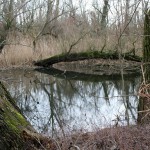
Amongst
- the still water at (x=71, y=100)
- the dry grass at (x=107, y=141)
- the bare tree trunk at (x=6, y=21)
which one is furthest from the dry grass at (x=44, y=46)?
the dry grass at (x=107, y=141)

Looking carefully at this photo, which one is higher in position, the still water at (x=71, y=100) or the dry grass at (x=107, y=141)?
the dry grass at (x=107, y=141)

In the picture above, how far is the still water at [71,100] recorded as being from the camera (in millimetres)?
6312

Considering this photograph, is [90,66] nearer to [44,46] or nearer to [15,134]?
[44,46]

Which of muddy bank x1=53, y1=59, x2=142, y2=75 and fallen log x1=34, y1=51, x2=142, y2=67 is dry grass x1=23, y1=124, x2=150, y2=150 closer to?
fallen log x1=34, y1=51, x2=142, y2=67

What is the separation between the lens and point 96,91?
10883mm

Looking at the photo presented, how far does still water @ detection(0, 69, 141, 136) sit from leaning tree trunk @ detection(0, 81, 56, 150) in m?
1.01

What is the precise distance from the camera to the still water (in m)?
6.31

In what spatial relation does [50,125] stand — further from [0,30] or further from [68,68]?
[68,68]

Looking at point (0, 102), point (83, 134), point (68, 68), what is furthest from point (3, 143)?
point (68, 68)

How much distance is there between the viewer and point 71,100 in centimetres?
945

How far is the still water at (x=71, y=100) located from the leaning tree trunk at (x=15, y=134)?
101 centimetres

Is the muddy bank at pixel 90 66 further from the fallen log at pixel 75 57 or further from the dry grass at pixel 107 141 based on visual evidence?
the dry grass at pixel 107 141

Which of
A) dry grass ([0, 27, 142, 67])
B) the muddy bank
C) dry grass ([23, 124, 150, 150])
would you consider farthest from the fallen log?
dry grass ([23, 124, 150, 150])

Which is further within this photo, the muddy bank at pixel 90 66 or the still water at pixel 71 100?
the muddy bank at pixel 90 66
